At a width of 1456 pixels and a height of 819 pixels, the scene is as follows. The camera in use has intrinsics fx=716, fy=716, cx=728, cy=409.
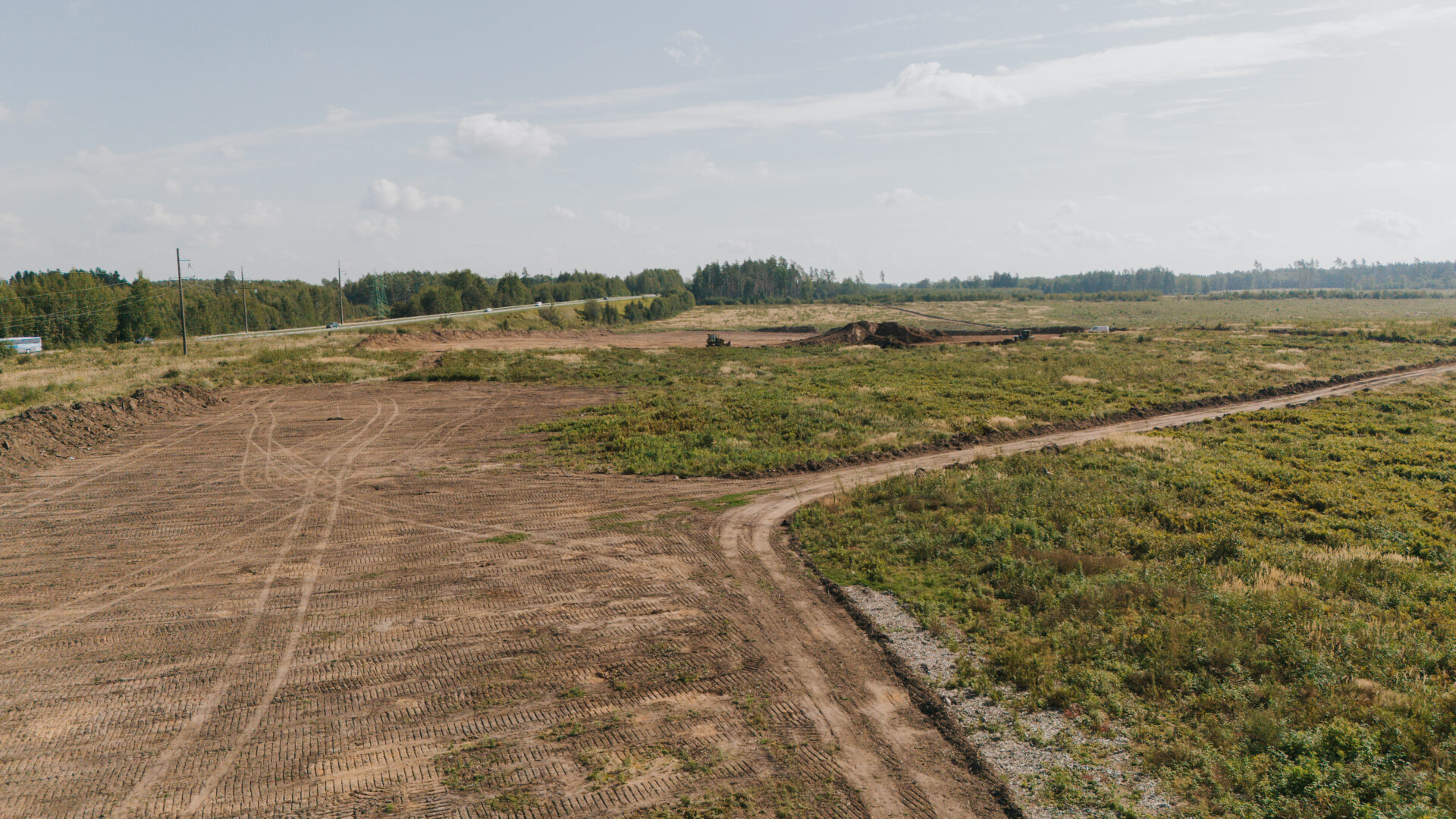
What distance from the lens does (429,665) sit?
1159 centimetres

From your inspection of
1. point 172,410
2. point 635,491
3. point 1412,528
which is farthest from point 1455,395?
point 172,410

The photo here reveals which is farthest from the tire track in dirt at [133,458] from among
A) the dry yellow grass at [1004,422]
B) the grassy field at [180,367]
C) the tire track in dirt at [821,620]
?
the dry yellow grass at [1004,422]

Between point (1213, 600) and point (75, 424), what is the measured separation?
38.4 m

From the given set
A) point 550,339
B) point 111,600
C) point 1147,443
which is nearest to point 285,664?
point 111,600

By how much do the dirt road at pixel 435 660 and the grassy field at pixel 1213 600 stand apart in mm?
2397

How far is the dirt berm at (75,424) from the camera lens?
2489 centimetres

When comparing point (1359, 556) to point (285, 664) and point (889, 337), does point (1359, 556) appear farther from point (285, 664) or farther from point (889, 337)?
point (889, 337)

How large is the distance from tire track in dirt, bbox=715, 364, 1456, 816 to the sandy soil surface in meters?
48.8

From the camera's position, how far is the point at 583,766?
9070 mm

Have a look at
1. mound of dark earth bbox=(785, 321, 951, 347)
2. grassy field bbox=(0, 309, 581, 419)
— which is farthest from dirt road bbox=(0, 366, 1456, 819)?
mound of dark earth bbox=(785, 321, 951, 347)

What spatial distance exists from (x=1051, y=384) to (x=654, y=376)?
80.2 ft

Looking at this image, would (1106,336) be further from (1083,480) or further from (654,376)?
(1083,480)

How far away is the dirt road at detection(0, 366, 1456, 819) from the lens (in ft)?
28.8

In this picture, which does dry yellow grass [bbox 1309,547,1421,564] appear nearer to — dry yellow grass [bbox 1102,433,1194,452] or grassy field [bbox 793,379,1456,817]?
grassy field [bbox 793,379,1456,817]
